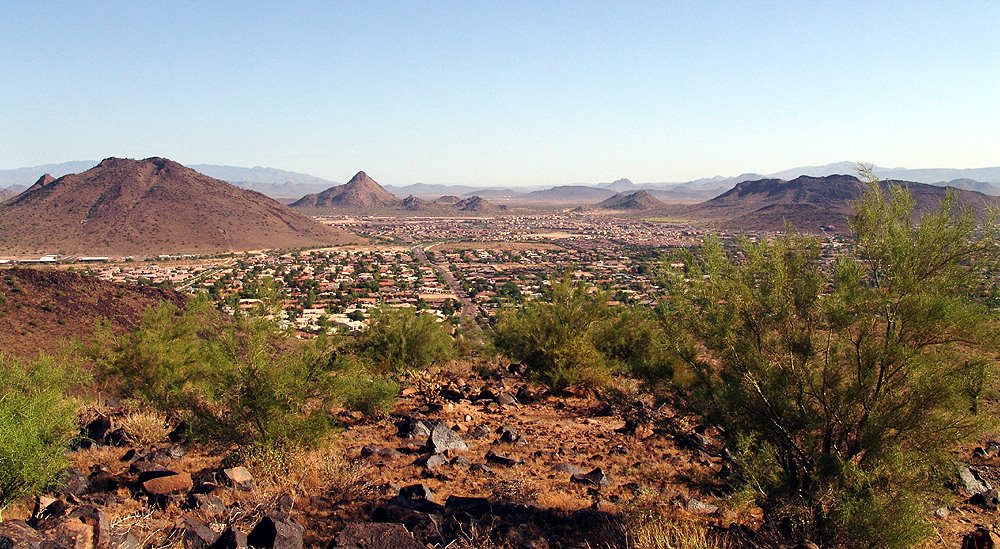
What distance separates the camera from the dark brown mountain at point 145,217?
92.2 m

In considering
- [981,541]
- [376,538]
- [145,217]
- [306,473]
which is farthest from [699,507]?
[145,217]

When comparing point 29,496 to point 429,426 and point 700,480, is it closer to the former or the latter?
point 429,426

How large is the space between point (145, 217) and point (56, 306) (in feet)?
274

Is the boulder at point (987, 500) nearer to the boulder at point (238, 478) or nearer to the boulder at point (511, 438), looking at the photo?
the boulder at point (511, 438)

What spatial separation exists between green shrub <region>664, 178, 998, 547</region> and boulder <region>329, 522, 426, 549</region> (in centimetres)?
384

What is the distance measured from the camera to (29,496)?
23.6ft

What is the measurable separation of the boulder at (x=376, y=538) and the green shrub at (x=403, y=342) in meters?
11.7

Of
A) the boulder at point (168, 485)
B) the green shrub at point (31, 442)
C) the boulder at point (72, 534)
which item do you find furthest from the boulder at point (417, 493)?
the green shrub at point (31, 442)

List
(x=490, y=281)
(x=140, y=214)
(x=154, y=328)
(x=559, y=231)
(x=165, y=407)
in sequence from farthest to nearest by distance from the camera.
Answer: (x=559, y=231)
(x=140, y=214)
(x=490, y=281)
(x=154, y=328)
(x=165, y=407)

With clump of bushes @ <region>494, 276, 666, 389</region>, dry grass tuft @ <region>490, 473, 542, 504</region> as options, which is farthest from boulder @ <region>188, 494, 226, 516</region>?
clump of bushes @ <region>494, 276, 666, 389</region>

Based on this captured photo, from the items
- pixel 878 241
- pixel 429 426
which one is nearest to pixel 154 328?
pixel 429 426

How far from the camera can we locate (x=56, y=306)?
2842 cm

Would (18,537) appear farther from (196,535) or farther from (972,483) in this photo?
(972,483)

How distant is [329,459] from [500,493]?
8.42 ft
